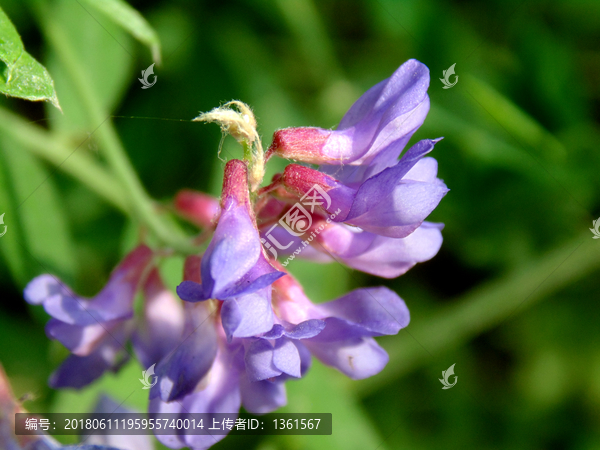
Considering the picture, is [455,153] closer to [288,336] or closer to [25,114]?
[288,336]

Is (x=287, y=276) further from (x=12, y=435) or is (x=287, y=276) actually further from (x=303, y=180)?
(x=12, y=435)

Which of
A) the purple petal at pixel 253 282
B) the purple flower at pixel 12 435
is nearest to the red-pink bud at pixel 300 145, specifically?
the purple petal at pixel 253 282

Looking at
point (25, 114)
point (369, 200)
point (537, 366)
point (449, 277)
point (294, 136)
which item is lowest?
point (369, 200)

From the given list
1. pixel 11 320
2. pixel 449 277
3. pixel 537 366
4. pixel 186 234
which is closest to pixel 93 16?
pixel 186 234

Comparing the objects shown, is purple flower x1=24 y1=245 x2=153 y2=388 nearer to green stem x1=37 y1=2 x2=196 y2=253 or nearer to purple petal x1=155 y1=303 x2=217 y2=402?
green stem x1=37 y1=2 x2=196 y2=253
